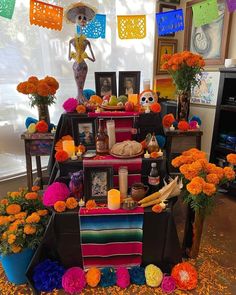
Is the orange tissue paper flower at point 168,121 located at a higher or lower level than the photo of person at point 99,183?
higher

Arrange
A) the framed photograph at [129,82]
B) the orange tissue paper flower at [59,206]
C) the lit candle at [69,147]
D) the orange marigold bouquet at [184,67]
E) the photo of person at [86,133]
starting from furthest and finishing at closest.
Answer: the framed photograph at [129,82], the orange marigold bouquet at [184,67], the photo of person at [86,133], the lit candle at [69,147], the orange tissue paper flower at [59,206]

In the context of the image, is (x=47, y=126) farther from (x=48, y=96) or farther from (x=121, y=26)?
(x=121, y=26)

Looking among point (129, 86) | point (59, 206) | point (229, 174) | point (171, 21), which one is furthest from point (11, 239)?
point (171, 21)

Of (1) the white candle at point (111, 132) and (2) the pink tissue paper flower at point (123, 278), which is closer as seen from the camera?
(2) the pink tissue paper flower at point (123, 278)

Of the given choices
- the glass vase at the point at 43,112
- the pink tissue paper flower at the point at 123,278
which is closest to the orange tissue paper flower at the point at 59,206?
the pink tissue paper flower at the point at 123,278

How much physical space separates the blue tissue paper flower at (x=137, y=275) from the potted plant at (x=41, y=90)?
51.8 inches

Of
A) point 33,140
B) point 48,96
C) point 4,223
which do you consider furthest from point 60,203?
point 48,96

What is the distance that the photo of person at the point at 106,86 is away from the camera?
2033mm

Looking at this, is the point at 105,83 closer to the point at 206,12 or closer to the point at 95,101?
the point at 95,101

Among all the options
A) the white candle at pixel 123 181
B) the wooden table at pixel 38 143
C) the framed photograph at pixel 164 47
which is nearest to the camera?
the white candle at pixel 123 181

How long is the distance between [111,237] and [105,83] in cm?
120

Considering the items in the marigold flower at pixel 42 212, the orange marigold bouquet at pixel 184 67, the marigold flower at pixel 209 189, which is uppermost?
the orange marigold bouquet at pixel 184 67

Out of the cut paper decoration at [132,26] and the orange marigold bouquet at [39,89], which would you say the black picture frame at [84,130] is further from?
the cut paper decoration at [132,26]

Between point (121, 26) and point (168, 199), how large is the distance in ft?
5.56
